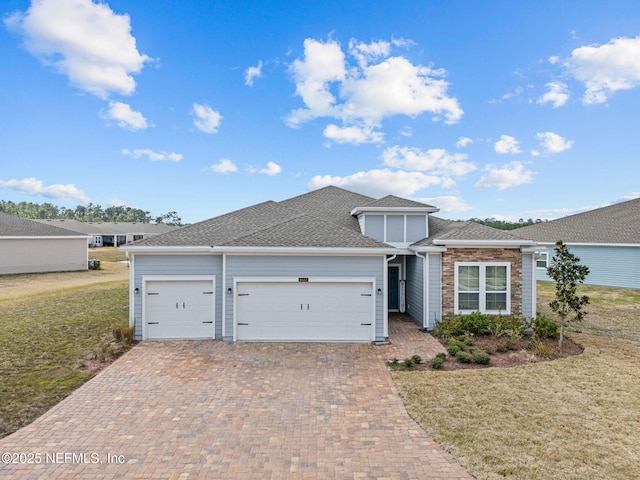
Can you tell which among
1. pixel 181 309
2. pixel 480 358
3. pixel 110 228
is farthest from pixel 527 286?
pixel 110 228

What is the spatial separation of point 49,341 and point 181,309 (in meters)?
3.78

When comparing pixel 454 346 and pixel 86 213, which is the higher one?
pixel 86 213

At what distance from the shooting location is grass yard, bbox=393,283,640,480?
4480 mm

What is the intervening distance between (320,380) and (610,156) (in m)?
23.8

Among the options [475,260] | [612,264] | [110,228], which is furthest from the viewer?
[110,228]

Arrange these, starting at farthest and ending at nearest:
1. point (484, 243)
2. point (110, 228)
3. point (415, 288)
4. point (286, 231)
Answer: point (110, 228) → point (415, 288) → point (484, 243) → point (286, 231)

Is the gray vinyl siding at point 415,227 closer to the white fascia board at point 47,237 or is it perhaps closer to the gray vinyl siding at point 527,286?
the gray vinyl siding at point 527,286

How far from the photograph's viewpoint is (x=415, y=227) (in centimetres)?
1388

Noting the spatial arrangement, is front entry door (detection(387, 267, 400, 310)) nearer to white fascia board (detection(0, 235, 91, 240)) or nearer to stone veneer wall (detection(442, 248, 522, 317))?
stone veneer wall (detection(442, 248, 522, 317))

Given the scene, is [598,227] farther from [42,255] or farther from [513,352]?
[42,255]

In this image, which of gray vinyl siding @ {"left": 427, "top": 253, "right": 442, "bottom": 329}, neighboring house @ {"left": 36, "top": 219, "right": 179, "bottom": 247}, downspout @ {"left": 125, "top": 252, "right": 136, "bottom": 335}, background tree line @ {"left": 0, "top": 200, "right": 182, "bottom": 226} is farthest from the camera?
background tree line @ {"left": 0, "top": 200, "right": 182, "bottom": 226}

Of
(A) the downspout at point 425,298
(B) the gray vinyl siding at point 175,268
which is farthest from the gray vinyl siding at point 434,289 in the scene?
(B) the gray vinyl siding at point 175,268

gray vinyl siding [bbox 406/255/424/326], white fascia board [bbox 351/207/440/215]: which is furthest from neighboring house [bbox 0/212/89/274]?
gray vinyl siding [bbox 406/255/424/326]

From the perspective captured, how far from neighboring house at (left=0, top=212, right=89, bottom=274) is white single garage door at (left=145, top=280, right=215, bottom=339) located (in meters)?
21.8
